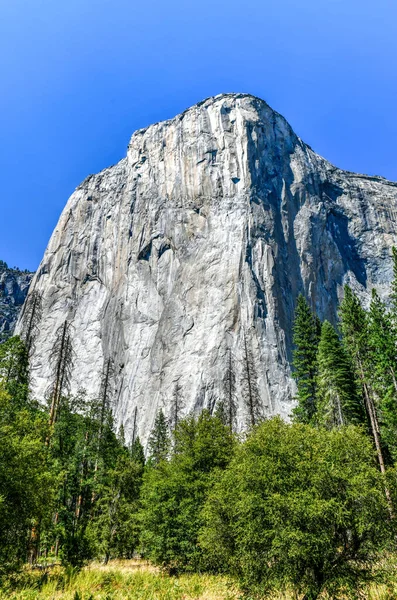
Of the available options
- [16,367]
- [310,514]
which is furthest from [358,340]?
[16,367]

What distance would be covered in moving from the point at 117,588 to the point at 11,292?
164 meters

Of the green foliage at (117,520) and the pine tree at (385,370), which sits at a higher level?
the pine tree at (385,370)

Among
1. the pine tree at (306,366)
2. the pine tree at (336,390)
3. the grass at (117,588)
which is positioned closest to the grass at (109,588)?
the grass at (117,588)

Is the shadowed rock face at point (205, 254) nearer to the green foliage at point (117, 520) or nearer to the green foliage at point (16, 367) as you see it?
the green foliage at point (117, 520)

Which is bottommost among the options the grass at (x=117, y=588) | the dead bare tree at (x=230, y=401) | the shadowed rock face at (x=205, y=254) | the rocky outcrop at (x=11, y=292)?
the grass at (x=117, y=588)

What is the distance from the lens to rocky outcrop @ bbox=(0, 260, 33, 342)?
503 feet

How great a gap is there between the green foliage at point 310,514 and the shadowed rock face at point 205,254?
5373 centimetres

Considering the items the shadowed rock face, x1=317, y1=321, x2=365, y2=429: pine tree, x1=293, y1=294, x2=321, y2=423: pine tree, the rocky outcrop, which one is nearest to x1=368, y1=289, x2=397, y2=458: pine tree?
x1=317, y1=321, x2=365, y2=429: pine tree

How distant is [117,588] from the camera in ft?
52.5

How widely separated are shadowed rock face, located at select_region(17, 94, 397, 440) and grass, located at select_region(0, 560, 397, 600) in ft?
167

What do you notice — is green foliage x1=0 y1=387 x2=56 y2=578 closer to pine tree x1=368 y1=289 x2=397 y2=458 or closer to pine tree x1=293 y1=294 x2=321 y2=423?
pine tree x1=368 y1=289 x2=397 y2=458

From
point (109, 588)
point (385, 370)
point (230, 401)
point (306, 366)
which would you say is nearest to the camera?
point (109, 588)

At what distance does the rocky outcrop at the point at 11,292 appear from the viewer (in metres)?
153

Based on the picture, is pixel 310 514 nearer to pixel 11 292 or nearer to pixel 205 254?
pixel 205 254
